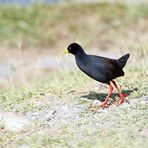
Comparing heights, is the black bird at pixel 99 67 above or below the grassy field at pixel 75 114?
above

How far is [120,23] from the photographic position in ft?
61.4

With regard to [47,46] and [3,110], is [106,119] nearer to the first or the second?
[3,110]

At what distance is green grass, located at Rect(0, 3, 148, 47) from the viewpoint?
18.2 metres

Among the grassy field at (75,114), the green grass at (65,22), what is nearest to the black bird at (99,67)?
the grassy field at (75,114)

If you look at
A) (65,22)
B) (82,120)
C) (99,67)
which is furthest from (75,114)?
(65,22)

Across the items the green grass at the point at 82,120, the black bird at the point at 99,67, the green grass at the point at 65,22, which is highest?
the green grass at the point at 65,22

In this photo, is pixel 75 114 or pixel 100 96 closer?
pixel 75 114

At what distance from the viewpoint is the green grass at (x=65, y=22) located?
59.6ft

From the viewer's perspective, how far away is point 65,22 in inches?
764

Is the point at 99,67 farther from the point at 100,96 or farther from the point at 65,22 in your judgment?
the point at 65,22

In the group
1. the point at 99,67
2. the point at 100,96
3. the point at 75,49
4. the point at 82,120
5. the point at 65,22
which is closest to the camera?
the point at 82,120

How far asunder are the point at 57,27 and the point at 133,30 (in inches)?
94.2

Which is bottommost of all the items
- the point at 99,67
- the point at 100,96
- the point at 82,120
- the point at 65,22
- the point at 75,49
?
the point at 82,120

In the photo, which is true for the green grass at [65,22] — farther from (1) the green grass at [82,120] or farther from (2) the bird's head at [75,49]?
(2) the bird's head at [75,49]
